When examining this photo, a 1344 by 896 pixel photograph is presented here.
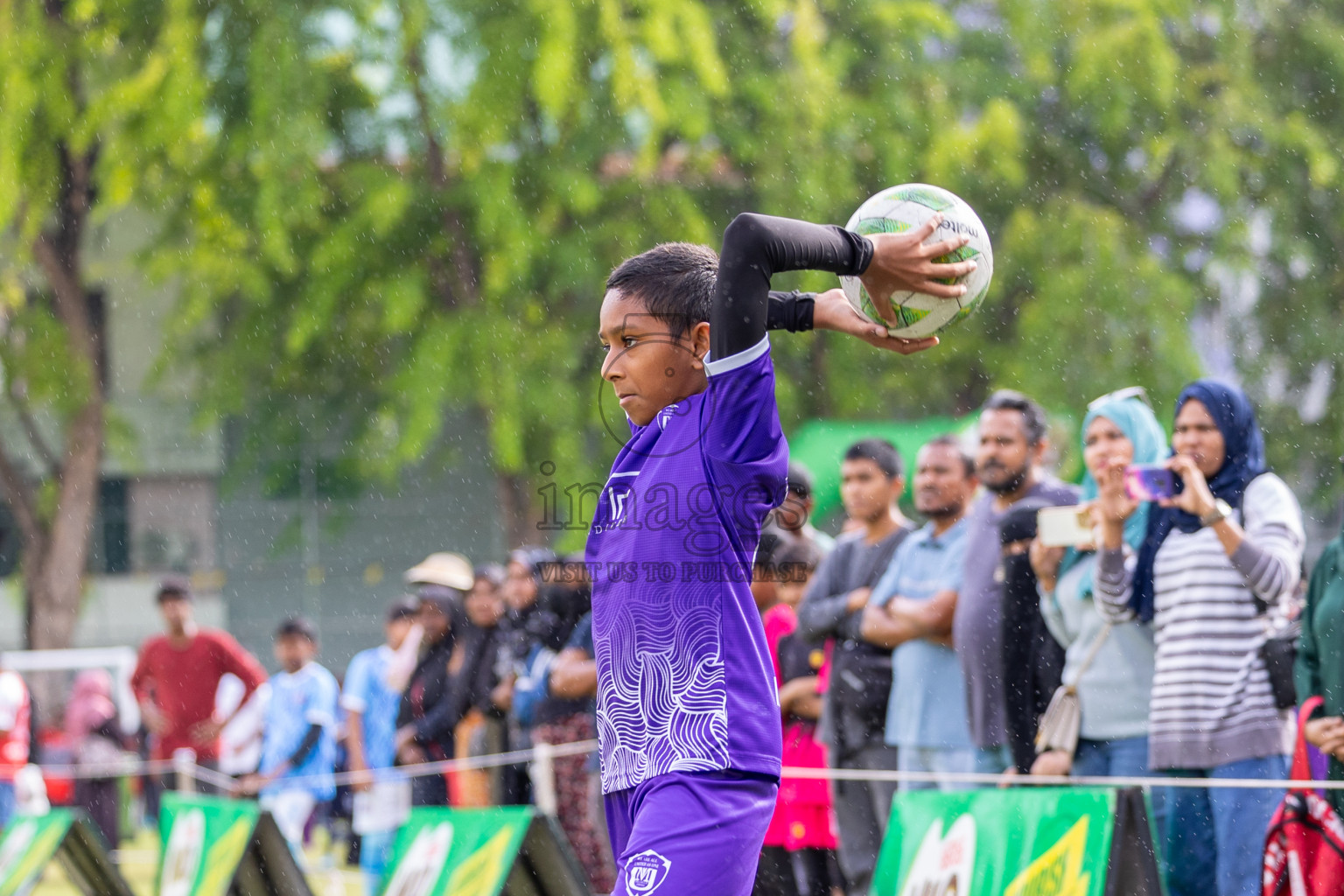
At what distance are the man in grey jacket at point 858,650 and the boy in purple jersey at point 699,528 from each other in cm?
334

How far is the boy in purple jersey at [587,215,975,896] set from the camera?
297cm

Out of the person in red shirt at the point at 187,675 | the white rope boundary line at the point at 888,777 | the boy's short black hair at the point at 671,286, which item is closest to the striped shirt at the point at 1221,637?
the white rope boundary line at the point at 888,777

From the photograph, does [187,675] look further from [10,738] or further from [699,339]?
[699,339]

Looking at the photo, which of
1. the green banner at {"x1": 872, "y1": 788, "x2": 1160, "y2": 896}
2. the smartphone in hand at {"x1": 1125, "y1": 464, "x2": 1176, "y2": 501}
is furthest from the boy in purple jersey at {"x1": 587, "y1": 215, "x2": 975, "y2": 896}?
the smartphone in hand at {"x1": 1125, "y1": 464, "x2": 1176, "y2": 501}

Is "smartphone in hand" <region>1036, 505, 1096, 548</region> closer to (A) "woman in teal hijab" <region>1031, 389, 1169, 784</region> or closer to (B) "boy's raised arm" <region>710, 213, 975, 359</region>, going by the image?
(A) "woman in teal hijab" <region>1031, 389, 1169, 784</region>

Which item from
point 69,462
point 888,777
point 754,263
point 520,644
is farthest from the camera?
point 69,462

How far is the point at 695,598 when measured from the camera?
125 inches

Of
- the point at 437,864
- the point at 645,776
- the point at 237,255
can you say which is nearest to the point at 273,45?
the point at 237,255

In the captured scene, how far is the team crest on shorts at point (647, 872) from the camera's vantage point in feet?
9.70

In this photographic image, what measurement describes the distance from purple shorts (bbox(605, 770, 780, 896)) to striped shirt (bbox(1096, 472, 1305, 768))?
8.55ft

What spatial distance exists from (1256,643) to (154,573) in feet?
86.5

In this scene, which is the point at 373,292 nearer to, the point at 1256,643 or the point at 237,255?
the point at 237,255

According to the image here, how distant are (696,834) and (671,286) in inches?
44.0

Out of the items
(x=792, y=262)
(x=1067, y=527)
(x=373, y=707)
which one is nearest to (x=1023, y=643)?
(x=1067, y=527)
